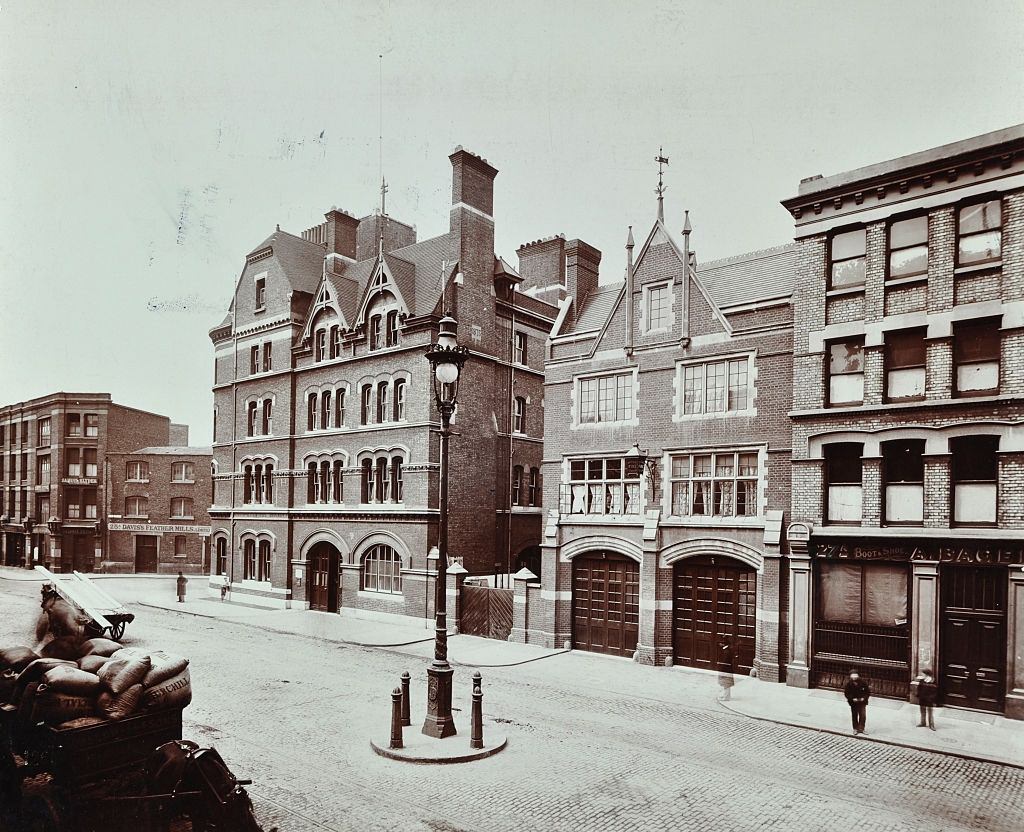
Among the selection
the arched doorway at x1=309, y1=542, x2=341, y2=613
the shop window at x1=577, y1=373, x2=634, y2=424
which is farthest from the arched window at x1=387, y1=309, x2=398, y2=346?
the arched doorway at x1=309, y1=542, x2=341, y2=613

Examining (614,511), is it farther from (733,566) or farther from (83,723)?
(83,723)

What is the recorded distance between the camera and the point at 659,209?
2223 centimetres

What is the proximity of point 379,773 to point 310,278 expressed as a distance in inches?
1094

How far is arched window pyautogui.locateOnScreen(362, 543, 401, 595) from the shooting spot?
28.4m

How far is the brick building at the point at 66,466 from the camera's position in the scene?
4891cm

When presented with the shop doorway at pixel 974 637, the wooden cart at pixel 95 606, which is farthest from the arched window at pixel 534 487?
the shop doorway at pixel 974 637

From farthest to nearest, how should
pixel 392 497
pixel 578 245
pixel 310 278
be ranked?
pixel 310 278 < pixel 392 497 < pixel 578 245

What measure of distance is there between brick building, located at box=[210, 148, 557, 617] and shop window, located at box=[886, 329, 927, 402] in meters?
15.8

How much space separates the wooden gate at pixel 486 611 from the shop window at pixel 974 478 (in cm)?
1374

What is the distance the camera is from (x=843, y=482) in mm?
18125

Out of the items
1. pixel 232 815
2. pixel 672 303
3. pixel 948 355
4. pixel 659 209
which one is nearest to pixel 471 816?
pixel 232 815

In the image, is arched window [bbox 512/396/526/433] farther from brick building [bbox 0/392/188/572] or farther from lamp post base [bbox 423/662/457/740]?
brick building [bbox 0/392/188/572]

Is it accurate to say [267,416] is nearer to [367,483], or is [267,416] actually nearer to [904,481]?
[367,483]

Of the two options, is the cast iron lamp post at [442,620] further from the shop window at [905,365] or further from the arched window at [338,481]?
the arched window at [338,481]
